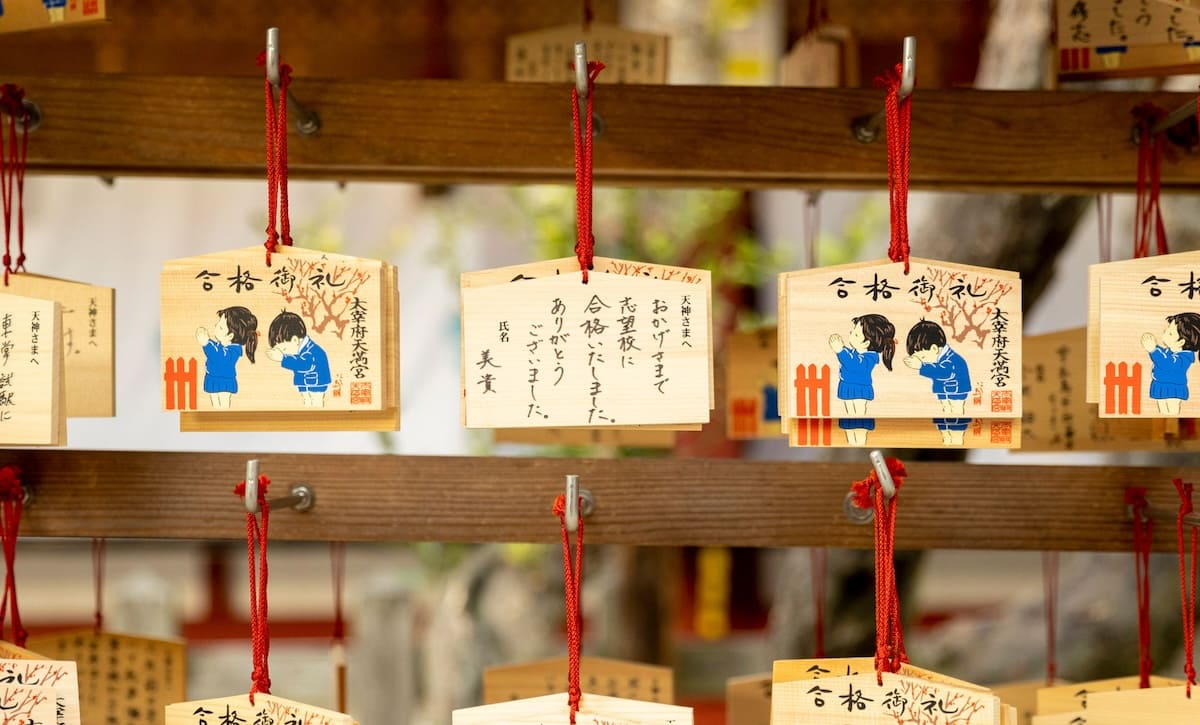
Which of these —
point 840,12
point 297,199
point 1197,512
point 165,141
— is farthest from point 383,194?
point 1197,512

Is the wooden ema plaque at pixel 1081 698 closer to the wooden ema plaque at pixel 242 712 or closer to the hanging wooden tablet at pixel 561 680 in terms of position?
the hanging wooden tablet at pixel 561 680

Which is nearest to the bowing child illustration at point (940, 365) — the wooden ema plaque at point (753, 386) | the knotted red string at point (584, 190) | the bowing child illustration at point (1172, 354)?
the bowing child illustration at point (1172, 354)

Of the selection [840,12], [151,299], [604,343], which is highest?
[840,12]

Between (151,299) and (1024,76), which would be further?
(151,299)

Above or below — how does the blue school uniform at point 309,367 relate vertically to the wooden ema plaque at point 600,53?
below

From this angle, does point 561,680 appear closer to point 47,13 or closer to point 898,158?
point 898,158

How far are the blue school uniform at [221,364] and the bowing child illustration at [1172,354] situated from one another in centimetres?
83

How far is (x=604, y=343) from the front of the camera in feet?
2.92

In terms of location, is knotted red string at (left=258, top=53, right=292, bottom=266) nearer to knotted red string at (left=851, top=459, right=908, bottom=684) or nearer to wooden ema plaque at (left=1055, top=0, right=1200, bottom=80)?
knotted red string at (left=851, top=459, right=908, bottom=684)

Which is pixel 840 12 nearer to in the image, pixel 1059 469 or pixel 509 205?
pixel 509 205

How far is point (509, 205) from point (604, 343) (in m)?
2.10

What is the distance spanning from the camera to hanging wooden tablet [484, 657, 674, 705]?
133 cm

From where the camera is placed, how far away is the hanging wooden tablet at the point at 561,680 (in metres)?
1.33

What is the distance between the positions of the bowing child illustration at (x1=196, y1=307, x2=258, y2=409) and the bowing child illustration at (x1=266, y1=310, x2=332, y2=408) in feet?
0.08
